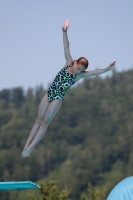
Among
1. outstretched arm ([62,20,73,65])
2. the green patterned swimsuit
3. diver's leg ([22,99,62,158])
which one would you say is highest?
outstretched arm ([62,20,73,65])

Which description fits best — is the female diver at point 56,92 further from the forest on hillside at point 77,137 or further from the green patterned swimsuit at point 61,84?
the forest on hillside at point 77,137

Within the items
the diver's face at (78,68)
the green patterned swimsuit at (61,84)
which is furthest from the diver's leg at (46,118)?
the diver's face at (78,68)

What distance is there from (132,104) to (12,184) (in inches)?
3695

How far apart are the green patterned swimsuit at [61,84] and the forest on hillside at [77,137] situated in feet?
202

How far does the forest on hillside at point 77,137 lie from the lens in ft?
278

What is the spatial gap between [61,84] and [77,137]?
286 feet

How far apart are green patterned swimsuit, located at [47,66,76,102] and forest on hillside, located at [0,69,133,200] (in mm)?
61467

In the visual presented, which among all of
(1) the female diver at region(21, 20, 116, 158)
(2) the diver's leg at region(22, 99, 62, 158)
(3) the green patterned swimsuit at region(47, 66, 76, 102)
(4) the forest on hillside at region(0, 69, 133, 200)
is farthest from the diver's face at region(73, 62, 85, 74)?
(4) the forest on hillside at region(0, 69, 133, 200)

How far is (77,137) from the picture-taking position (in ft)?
327

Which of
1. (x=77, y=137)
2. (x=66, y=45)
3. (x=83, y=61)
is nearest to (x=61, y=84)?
(x=83, y=61)

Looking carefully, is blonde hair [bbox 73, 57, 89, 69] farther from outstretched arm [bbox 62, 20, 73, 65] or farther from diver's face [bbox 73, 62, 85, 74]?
outstretched arm [bbox 62, 20, 73, 65]

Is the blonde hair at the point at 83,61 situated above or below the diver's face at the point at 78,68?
above

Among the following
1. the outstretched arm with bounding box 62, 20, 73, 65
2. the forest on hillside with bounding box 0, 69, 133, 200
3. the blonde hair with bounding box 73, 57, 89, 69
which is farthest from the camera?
the forest on hillside with bounding box 0, 69, 133, 200

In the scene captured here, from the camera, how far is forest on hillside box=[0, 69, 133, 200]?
3342 inches
